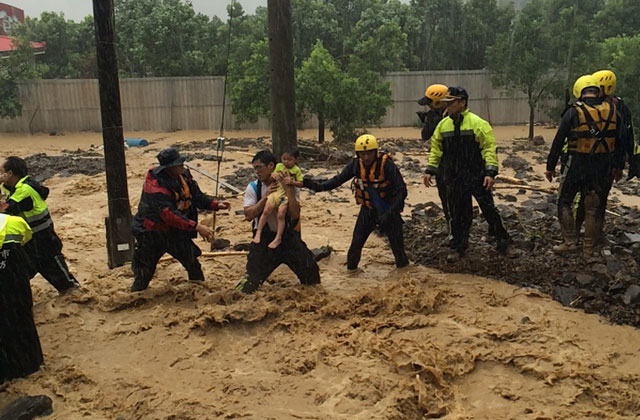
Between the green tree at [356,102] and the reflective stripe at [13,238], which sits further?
the green tree at [356,102]

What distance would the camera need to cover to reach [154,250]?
6340 millimetres

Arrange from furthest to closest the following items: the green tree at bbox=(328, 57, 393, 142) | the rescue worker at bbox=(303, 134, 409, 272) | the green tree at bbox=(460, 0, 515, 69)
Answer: the green tree at bbox=(460, 0, 515, 69) < the green tree at bbox=(328, 57, 393, 142) < the rescue worker at bbox=(303, 134, 409, 272)

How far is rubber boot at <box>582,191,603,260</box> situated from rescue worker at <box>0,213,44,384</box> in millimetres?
6096

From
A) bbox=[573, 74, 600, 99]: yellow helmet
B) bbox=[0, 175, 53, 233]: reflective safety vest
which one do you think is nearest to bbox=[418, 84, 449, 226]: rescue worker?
bbox=[573, 74, 600, 99]: yellow helmet

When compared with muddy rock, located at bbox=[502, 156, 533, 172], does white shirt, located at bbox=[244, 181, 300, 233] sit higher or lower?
higher

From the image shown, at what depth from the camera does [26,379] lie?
16.3 ft

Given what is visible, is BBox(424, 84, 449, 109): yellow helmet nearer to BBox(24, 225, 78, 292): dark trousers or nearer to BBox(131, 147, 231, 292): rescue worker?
BBox(131, 147, 231, 292): rescue worker

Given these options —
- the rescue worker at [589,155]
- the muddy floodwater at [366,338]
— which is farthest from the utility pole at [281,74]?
Result: the rescue worker at [589,155]

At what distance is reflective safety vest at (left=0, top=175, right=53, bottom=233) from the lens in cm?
634

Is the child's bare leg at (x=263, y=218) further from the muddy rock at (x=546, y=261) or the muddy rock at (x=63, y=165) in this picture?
the muddy rock at (x=63, y=165)

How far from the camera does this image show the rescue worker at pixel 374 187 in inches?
278

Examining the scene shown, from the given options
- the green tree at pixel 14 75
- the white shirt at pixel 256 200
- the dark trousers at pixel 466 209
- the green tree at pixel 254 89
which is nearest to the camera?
the white shirt at pixel 256 200

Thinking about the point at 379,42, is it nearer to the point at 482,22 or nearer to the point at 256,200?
the point at 482,22

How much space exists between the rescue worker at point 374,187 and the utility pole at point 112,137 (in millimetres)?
2454
